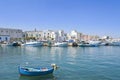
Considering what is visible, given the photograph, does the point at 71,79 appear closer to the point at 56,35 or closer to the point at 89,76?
the point at 89,76

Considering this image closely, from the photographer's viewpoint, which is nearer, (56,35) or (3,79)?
(3,79)

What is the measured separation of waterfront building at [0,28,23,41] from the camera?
15400 centimetres

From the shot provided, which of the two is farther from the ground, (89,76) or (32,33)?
(32,33)

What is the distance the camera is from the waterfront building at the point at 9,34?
154000 millimetres

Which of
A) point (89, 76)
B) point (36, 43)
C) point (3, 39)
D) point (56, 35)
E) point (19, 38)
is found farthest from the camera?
point (56, 35)

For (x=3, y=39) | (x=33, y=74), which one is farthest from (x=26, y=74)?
(x=3, y=39)

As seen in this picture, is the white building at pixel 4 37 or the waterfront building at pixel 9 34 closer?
the white building at pixel 4 37

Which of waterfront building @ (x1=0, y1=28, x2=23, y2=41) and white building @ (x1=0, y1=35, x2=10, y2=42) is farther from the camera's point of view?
waterfront building @ (x1=0, y1=28, x2=23, y2=41)

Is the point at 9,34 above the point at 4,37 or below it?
above

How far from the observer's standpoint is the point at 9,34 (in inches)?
6467

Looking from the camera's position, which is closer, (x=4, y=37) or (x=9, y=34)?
(x=4, y=37)

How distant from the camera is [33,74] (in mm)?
27016

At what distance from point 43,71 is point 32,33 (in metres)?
166

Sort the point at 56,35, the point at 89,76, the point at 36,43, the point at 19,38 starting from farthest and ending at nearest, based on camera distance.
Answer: the point at 56,35 < the point at 19,38 < the point at 36,43 < the point at 89,76
